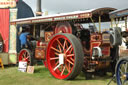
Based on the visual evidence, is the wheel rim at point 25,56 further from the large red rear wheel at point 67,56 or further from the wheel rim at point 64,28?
the wheel rim at point 64,28

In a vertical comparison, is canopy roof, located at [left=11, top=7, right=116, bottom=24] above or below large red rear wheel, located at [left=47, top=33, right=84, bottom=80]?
above

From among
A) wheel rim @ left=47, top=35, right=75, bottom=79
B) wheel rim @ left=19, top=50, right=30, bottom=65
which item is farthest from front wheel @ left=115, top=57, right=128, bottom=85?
wheel rim @ left=19, top=50, right=30, bottom=65

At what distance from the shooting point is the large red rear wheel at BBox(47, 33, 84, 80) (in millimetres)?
4930

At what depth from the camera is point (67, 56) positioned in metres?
5.43

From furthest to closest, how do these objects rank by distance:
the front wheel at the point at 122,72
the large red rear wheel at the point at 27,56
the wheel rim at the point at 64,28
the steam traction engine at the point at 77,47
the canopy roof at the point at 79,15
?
the large red rear wheel at the point at 27,56, the wheel rim at the point at 64,28, the canopy roof at the point at 79,15, the steam traction engine at the point at 77,47, the front wheel at the point at 122,72

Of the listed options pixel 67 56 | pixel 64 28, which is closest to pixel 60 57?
pixel 67 56

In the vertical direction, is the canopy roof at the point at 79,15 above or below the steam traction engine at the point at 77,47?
above

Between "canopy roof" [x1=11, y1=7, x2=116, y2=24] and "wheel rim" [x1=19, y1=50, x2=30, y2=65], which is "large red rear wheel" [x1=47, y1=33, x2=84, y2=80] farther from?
"wheel rim" [x1=19, y1=50, x2=30, y2=65]

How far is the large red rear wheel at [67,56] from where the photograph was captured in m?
4.93

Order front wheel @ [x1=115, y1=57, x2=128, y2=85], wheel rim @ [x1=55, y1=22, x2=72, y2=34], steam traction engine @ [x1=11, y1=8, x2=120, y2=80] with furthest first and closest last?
wheel rim @ [x1=55, y1=22, x2=72, y2=34], steam traction engine @ [x1=11, y1=8, x2=120, y2=80], front wheel @ [x1=115, y1=57, x2=128, y2=85]

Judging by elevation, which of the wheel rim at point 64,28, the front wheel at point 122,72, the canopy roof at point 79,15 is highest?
the canopy roof at point 79,15

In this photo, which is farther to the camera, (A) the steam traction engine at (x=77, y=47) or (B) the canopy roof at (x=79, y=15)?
(B) the canopy roof at (x=79, y=15)

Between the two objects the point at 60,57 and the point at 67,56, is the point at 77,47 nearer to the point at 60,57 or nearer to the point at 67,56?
the point at 67,56

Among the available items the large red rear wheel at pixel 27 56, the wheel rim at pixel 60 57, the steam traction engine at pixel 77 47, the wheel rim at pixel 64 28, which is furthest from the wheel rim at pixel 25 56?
the wheel rim at pixel 64 28
